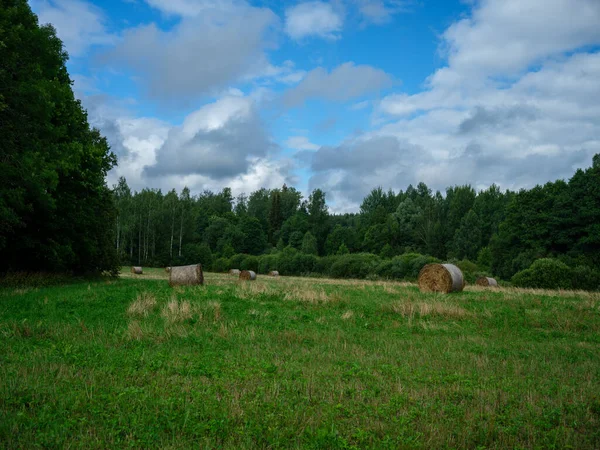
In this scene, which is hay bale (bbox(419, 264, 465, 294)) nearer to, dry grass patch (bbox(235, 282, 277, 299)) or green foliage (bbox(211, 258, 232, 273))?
dry grass patch (bbox(235, 282, 277, 299))

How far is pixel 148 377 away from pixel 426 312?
972 centimetres

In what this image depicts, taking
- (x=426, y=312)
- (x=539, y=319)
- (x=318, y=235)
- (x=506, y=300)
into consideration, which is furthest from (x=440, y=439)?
(x=318, y=235)

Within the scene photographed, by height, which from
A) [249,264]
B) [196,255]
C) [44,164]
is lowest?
[249,264]

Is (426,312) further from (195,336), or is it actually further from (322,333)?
(195,336)

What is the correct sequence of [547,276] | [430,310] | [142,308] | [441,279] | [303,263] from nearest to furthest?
1. [142,308]
2. [430,310]
3. [441,279]
4. [547,276]
5. [303,263]

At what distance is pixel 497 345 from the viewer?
1057cm

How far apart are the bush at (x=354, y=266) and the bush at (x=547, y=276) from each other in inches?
807

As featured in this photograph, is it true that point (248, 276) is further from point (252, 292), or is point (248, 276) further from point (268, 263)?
point (268, 263)

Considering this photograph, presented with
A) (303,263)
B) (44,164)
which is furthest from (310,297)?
(303,263)

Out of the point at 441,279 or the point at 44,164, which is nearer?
the point at 44,164

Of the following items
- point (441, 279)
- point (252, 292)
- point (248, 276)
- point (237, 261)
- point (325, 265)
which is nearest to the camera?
point (252, 292)

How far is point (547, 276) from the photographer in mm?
35500

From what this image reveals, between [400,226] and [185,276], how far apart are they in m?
67.6

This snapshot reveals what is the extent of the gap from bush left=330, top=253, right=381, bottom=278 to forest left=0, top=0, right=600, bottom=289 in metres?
0.15
